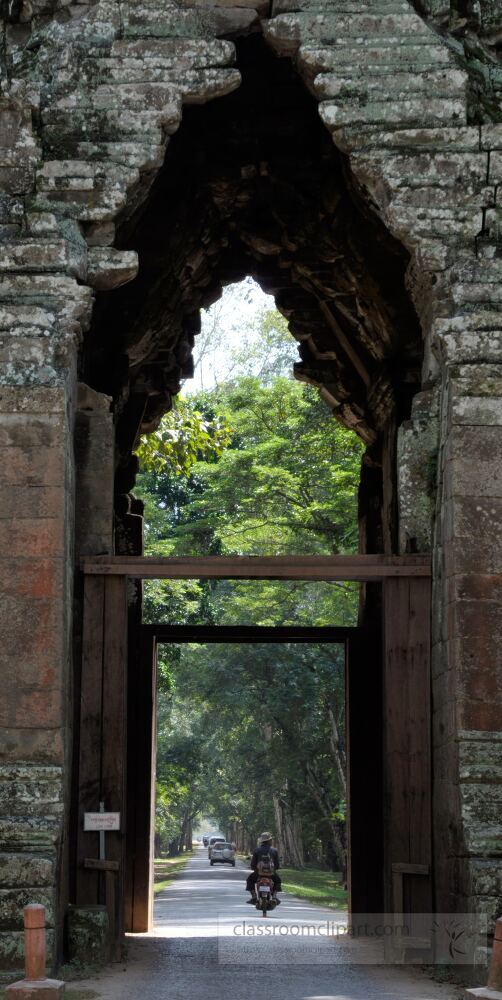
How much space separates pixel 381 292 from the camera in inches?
497

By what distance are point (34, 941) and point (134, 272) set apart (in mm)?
5223

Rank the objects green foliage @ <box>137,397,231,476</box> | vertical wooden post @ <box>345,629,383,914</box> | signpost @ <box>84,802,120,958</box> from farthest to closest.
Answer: green foliage @ <box>137,397,231,476</box>, vertical wooden post @ <box>345,629,383,914</box>, signpost @ <box>84,802,120,958</box>

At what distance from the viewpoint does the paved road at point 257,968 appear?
8125mm

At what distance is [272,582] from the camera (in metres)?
27.6

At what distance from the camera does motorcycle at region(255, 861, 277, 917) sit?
14.4 meters

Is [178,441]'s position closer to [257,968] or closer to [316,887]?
[257,968]

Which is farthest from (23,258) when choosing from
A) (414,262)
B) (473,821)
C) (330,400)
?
(330,400)

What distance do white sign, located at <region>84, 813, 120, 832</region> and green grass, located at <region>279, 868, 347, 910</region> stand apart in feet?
39.8

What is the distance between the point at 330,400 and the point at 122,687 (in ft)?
19.6

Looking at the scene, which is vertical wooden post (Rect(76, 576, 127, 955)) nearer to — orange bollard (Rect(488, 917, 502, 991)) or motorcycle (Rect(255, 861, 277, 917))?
orange bollard (Rect(488, 917, 502, 991))

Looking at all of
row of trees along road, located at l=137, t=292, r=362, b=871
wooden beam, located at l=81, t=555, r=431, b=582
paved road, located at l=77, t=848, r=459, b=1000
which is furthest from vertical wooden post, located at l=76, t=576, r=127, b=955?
row of trees along road, located at l=137, t=292, r=362, b=871

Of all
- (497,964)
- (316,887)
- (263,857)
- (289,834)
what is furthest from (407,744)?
(289,834)

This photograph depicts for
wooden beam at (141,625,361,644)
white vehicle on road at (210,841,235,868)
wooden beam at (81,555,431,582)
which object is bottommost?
white vehicle on road at (210,841,235,868)

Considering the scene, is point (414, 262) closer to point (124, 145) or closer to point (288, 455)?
point (124, 145)
